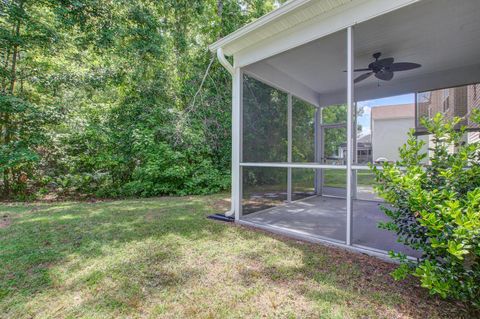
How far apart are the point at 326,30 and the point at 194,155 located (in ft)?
18.5

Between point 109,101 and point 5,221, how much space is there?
4.65m


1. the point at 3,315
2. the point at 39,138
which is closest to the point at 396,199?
the point at 3,315

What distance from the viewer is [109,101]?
7.82 meters

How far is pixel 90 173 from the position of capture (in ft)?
22.6

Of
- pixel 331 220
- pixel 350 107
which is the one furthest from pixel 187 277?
pixel 331 220

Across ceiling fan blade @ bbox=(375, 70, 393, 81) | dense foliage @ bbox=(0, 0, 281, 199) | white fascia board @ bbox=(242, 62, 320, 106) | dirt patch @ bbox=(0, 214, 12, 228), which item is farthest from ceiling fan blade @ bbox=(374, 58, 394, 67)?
dirt patch @ bbox=(0, 214, 12, 228)

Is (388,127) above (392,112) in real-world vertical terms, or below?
below

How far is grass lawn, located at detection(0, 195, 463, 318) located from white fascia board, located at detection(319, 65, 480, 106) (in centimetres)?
476

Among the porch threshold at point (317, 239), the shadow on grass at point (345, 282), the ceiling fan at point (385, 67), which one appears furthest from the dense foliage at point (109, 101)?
the shadow on grass at point (345, 282)

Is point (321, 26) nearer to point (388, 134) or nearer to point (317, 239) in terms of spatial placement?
point (317, 239)

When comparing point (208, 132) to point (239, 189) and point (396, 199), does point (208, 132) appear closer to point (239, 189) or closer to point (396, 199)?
point (239, 189)

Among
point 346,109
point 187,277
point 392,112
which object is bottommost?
point 187,277

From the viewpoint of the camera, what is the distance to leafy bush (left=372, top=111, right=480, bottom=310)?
1.63 meters

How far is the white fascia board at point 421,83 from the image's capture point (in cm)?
522
